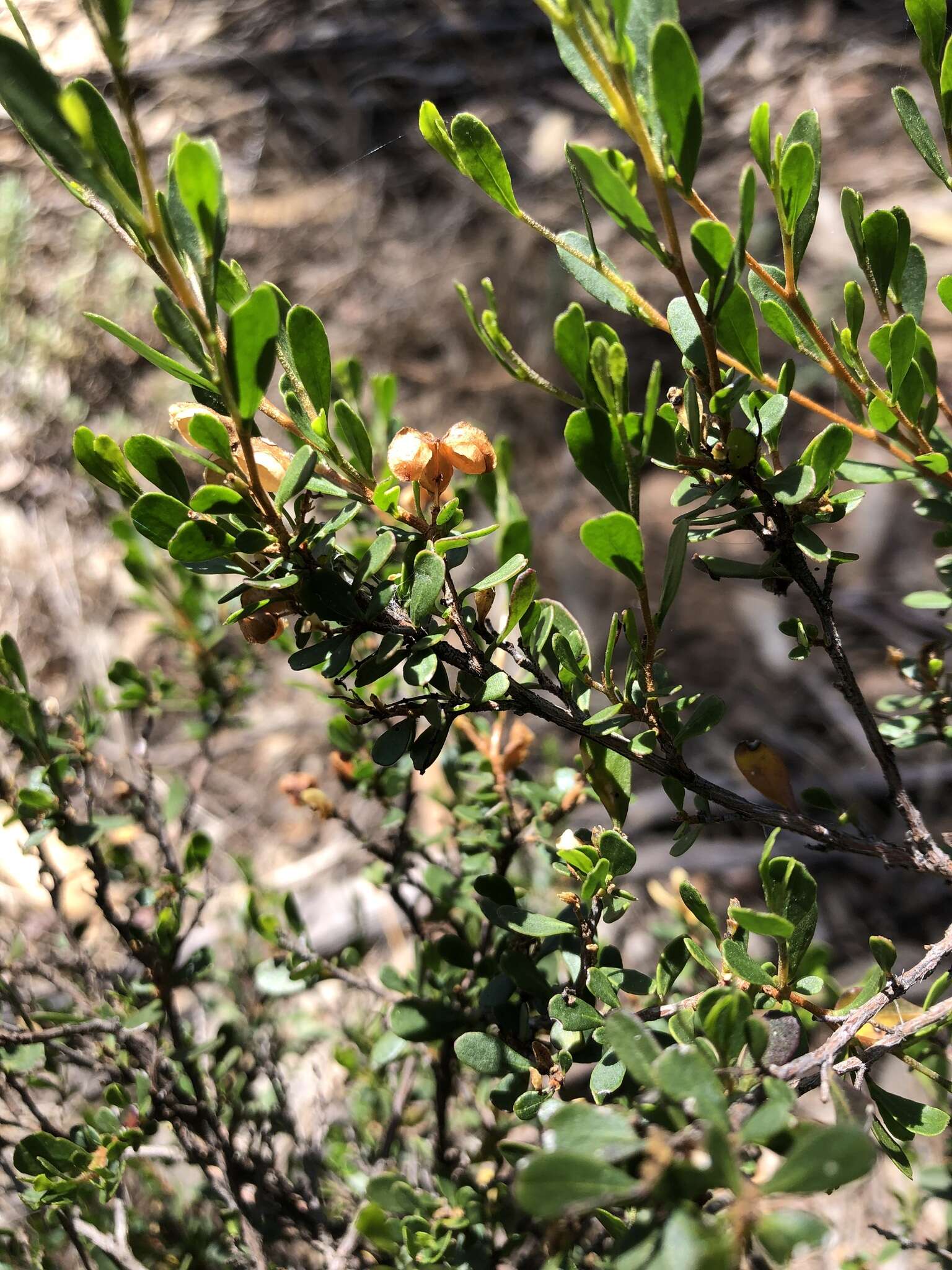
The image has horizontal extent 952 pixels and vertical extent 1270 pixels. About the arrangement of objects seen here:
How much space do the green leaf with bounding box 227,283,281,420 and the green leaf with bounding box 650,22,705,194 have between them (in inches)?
6.9

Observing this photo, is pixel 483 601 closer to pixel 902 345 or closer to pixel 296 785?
pixel 902 345

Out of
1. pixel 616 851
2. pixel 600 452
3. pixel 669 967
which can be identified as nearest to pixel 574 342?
pixel 600 452

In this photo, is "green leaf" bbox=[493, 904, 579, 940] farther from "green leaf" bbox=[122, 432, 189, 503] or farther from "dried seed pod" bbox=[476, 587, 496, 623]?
"green leaf" bbox=[122, 432, 189, 503]

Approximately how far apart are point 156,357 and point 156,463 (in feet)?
0.19

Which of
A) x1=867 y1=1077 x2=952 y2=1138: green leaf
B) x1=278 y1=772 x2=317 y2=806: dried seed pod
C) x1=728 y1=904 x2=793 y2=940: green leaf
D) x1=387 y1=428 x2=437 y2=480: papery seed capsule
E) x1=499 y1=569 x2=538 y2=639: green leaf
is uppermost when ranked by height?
x1=387 y1=428 x2=437 y2=480: papery seed capsule

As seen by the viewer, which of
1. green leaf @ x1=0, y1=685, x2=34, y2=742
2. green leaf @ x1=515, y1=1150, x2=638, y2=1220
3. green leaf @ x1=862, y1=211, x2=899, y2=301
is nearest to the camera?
green leaf @ x1=515, y1=1150, x2=638, y2=1220

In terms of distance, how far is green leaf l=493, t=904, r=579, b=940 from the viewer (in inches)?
19.9

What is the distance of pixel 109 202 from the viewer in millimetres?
375

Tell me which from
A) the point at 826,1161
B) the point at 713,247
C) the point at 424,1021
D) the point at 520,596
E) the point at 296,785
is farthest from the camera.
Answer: the point at 296,785

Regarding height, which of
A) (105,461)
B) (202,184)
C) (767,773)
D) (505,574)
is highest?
(202,184)

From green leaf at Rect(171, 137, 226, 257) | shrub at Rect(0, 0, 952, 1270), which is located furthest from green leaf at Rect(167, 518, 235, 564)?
green leaf at Rect(171, 137, 226, 257)

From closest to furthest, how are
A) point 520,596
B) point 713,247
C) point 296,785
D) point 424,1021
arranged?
1. point 713,247
2. point 520,596
3. point 424,1021
4. point 296,785

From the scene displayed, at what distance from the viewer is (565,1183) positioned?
0.30m

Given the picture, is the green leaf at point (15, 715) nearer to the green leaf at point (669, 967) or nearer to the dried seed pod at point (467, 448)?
the dried seed pod at point (467, 448)
